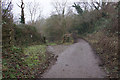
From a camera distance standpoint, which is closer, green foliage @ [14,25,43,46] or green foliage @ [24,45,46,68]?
green foliage @ [24,45,46,68]

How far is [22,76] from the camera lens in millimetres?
4691

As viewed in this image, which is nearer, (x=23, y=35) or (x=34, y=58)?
(x=34, y=58)

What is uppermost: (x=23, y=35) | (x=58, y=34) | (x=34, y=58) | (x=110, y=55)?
(x=58, y=34)

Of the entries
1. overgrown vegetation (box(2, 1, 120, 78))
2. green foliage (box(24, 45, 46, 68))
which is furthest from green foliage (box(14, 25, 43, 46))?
green foliage (box(24, 45, 46, 68))

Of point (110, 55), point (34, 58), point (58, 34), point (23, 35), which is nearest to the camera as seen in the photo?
point (110, 55)

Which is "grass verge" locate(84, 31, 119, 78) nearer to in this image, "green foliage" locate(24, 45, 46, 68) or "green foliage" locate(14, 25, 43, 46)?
"green foliage" locate(24, 45, 46, 68)

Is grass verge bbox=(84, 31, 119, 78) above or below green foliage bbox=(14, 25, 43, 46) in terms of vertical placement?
below

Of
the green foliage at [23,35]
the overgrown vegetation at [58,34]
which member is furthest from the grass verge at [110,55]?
the green foliage at [23,35]

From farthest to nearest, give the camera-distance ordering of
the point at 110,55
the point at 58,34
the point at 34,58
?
the point at 58,34
the point at 34,58
the point at 110,55

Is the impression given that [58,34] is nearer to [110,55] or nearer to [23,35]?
[23,35]

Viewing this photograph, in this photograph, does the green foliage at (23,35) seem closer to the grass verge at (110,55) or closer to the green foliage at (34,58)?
the green foliage at (34,58)

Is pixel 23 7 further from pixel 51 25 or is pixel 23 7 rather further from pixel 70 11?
pixel 70 11

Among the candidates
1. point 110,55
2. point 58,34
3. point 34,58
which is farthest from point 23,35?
point 58,34

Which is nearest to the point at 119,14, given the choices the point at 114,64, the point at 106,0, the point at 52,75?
the point at 106,0
